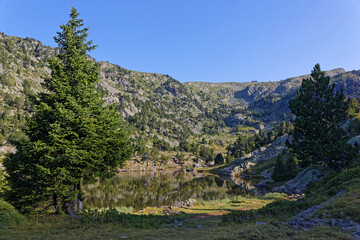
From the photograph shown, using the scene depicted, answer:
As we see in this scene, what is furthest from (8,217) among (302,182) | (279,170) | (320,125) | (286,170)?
(286,170)

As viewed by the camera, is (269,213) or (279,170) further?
(279,170)

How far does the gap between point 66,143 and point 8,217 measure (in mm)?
5854

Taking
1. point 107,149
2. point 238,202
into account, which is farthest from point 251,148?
point 107,149

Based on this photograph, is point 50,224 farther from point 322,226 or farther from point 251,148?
point 251,148

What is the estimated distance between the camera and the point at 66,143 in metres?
16.2

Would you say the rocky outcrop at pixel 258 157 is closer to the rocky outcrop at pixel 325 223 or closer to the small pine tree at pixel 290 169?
the small pine tree at pixel 290 169

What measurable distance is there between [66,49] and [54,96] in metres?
6.46

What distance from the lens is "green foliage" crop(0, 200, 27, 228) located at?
41.0 feet

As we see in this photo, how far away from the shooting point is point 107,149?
1841 centimetres

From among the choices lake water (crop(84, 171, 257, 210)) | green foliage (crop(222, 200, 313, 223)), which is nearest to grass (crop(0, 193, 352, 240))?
green foliage (crop(222, 200, 313, 223))

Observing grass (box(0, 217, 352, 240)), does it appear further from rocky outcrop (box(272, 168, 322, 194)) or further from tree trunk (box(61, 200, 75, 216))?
rocky outcrop (box(272, 168, 322, 194))

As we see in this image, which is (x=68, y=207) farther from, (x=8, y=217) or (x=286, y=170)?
(x=286, y=170)

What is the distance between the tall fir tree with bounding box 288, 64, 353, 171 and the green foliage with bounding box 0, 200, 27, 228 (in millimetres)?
37264

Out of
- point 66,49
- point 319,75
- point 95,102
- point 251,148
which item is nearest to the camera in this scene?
point 95,102
